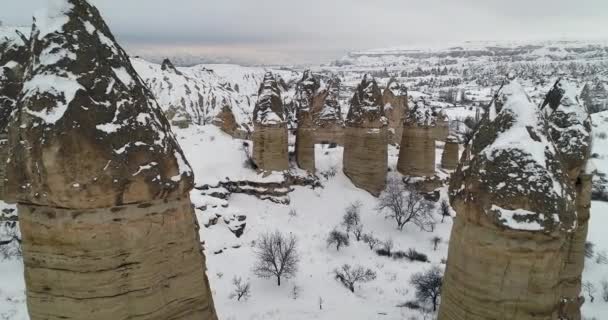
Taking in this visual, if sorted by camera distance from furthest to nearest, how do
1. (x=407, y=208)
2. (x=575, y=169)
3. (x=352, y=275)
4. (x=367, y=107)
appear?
(x=367, y=107) → (x=407, y=208) → (x=352, y=275) → (x=575, y=169)

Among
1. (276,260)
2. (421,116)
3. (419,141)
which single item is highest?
(421,116)

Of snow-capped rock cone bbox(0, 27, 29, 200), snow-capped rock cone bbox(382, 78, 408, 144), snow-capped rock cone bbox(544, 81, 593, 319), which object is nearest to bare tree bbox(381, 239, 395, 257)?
snow-capped rock cone bbox(544, 81, 593, 319)

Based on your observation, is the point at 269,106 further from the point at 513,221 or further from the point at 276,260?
the point at 513,221

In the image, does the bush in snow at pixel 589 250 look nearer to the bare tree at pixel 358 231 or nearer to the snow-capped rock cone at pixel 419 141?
the snow-capped rock cone at pixel 419 141

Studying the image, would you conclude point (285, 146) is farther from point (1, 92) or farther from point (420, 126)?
point (1, 92)

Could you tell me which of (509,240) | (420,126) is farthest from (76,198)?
(420,126)

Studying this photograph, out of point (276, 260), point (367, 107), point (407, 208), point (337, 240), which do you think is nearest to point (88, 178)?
point (276, 260)
